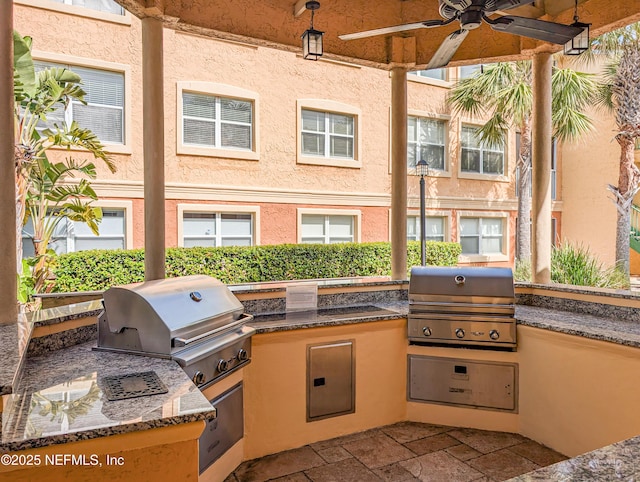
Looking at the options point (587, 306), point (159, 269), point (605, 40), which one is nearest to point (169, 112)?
point (159, 269)

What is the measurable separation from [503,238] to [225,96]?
29.5 feet

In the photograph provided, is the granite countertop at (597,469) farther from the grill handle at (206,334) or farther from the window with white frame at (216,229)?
the window with white frame at (216,229)

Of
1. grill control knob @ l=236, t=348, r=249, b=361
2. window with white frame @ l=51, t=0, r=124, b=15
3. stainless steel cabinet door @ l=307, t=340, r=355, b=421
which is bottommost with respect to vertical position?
stainless steel cabinet door @ l=307, t=340, r=355, b=421

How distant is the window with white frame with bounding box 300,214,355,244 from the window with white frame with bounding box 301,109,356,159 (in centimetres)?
146

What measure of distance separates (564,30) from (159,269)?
3.35 metres

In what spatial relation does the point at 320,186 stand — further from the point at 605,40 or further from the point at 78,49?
the point at 605,40

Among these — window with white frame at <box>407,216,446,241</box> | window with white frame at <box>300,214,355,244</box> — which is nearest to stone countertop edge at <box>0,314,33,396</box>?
window with white frame at <box>300,214,355,244</box>

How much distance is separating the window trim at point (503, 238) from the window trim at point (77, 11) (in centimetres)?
914

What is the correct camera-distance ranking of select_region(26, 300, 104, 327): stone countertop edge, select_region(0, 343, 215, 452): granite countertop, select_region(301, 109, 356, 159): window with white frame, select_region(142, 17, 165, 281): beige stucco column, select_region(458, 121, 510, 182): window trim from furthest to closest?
select_region(458, 121, 510, 182): window trim, select_region(301, 109, 356, 159): window with white frame, select_region(142, 17, 165, 281): beige stucco column, select_region(26, 300, 104, 327): stone countertop edge, select_region(0, 343, 215, 452): granite countertop

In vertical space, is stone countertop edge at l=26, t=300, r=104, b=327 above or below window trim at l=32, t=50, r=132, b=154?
below

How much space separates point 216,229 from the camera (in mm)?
→ 9297

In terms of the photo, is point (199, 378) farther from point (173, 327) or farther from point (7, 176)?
point (7, 176)

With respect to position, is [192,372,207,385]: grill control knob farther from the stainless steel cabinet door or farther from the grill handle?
the stainless steel cabinet door

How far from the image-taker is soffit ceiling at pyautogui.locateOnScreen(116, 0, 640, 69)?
12.3ft
